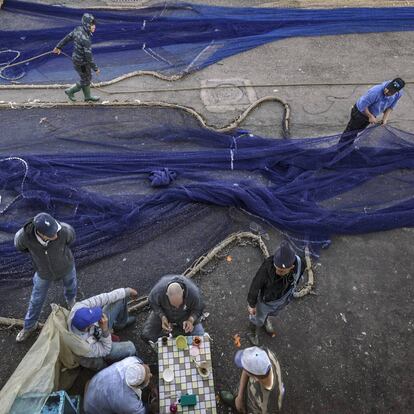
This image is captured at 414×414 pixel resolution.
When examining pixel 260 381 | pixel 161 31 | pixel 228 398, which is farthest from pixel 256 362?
pixel 161 31

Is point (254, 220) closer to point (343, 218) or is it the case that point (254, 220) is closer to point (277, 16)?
point (343, 218)

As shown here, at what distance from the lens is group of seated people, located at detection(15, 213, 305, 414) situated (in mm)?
3498

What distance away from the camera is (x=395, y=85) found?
598 cm

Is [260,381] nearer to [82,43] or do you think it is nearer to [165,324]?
[165,324]

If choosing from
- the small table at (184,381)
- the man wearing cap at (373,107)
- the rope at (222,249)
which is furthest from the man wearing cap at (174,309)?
the man wearing cap at (373,107)

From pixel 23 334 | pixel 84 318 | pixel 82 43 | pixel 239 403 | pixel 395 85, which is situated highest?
pixel 395 85

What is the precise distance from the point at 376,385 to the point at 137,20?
31.7 ft

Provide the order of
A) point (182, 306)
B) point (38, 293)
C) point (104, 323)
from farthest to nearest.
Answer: point (38, 293) → point (182, 306) → point (104, 323)

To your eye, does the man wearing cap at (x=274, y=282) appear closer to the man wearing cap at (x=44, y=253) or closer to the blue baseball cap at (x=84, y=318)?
the blue baseball cap at (x=84, y=318)

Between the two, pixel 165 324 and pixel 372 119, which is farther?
pixel 372 119

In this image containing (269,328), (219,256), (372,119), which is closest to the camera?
(269,328)

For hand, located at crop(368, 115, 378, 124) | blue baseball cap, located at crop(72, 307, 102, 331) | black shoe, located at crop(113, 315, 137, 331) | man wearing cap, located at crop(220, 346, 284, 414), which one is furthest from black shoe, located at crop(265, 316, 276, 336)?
hand, located at crop(368, 115, 378, 124)

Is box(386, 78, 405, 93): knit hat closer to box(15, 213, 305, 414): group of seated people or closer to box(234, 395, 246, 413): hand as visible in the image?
box(15, 213, 305, 414): group of seated people

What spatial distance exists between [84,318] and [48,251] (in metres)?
0.88
